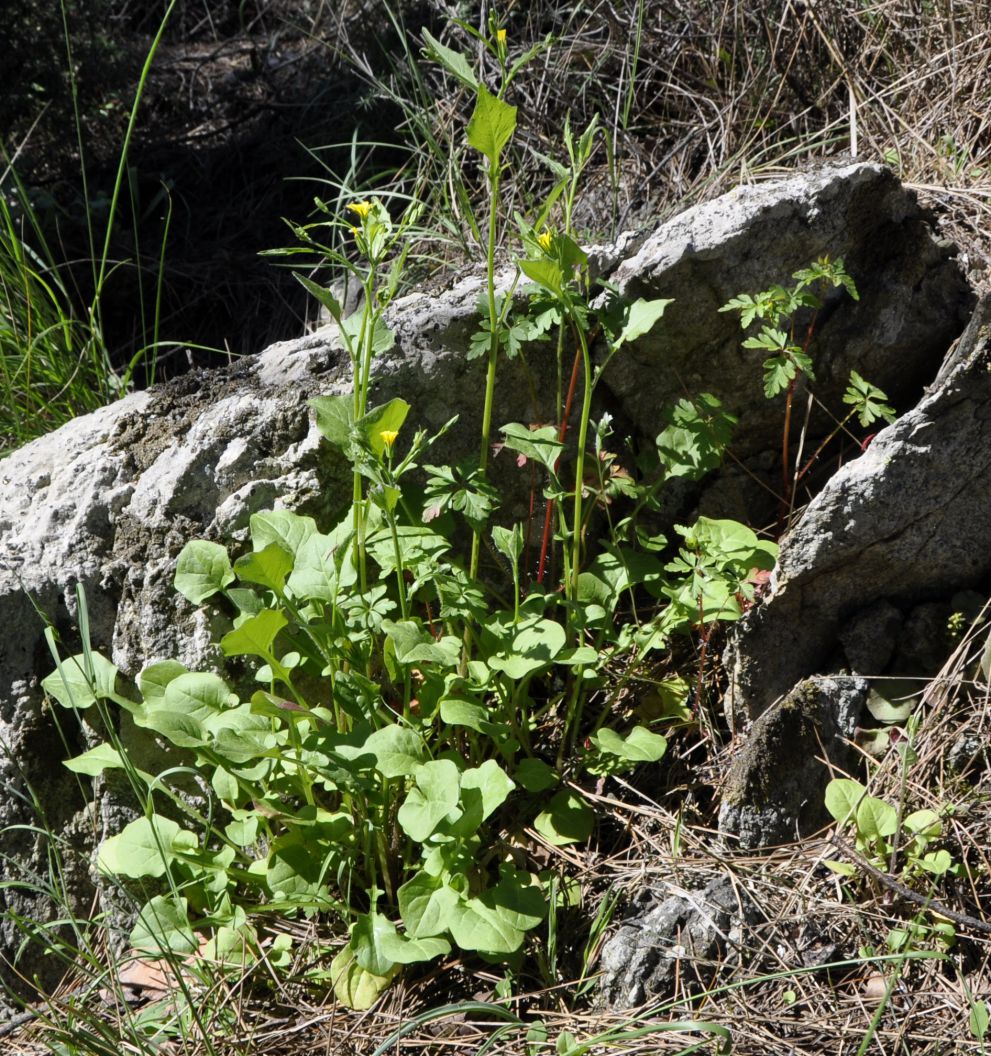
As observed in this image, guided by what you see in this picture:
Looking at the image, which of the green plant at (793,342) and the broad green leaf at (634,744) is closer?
the broad green leaf at (634,744)

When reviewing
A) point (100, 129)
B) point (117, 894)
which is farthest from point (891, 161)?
point (100, 129)

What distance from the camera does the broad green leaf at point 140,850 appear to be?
1815 mm

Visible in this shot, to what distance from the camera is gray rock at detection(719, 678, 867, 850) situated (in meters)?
1.91

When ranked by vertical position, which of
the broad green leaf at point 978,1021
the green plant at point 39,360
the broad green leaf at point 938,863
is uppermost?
the green plant at point 39,360

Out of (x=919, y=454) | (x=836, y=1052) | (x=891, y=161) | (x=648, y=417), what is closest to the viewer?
(x=836, y=1052)

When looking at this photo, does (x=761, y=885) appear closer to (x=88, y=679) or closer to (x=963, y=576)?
(x=963, y=576)

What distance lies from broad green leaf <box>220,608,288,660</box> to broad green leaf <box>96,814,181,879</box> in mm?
339

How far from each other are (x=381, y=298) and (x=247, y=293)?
7.23 feet

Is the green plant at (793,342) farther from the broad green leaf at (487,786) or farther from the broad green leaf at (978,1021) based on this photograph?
the broad green leaf at (978,1021)

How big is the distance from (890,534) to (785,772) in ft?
1.73

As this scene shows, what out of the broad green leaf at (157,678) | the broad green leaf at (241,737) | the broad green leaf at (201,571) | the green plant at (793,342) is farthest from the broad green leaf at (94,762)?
the green plant at (793,342)

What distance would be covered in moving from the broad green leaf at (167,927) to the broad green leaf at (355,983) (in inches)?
10.0

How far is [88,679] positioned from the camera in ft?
5.93

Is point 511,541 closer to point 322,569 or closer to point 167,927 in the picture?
point 322,569
